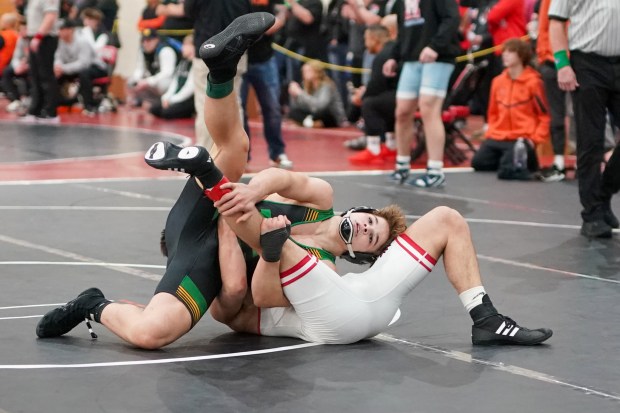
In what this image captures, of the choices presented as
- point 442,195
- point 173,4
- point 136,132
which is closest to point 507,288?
point 442,195

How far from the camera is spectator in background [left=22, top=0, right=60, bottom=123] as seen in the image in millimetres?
14492

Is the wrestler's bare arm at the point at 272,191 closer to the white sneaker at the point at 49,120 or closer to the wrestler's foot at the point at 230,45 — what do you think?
the wrestler's foot at the point at 230,45

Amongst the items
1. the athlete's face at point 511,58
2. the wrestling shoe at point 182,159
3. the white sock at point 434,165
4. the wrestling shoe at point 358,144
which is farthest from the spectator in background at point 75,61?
the wrestling shoe at point 182,159

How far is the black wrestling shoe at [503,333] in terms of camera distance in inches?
186

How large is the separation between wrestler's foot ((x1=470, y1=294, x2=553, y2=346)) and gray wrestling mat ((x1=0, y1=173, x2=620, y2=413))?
49mm

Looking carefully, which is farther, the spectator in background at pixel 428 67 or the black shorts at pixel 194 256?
the spectator in background at pixel 428 67

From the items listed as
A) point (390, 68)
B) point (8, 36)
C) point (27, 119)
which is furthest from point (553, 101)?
point (8, 36)

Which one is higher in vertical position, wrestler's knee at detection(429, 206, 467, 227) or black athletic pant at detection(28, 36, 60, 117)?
wrestler's knee at detection(429, 206, 467, 227)

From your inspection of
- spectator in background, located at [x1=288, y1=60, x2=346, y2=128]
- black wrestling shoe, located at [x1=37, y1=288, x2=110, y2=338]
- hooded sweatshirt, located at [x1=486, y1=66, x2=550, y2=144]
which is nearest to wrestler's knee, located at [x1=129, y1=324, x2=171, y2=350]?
black wrestling shoe, located at [x1=37, y1=288, x2=110, y2=338]

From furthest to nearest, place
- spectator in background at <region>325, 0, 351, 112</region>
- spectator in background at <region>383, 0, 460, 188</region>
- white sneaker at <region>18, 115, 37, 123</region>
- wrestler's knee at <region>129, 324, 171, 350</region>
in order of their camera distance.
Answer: spectator in background at <region>325, 0, 351, 112</region>
white sneaker at <region>18, 115, 37, 123</region>
spectator in background at <region>383, 0, 460, 188</region>
wrestler's knee at <region>129, 324, 171, 350</region>

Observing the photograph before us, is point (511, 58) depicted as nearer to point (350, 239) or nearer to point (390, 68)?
point (390, 68)

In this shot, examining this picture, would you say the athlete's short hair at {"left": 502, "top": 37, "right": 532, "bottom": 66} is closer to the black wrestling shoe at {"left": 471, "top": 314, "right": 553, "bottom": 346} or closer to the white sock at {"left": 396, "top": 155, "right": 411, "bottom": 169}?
the white sock at {"left": 396, "top": 155, "right": 411, "bottom": 169}

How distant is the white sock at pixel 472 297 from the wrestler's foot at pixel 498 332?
0.11 ft

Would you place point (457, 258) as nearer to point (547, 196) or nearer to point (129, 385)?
point (129, 385)
